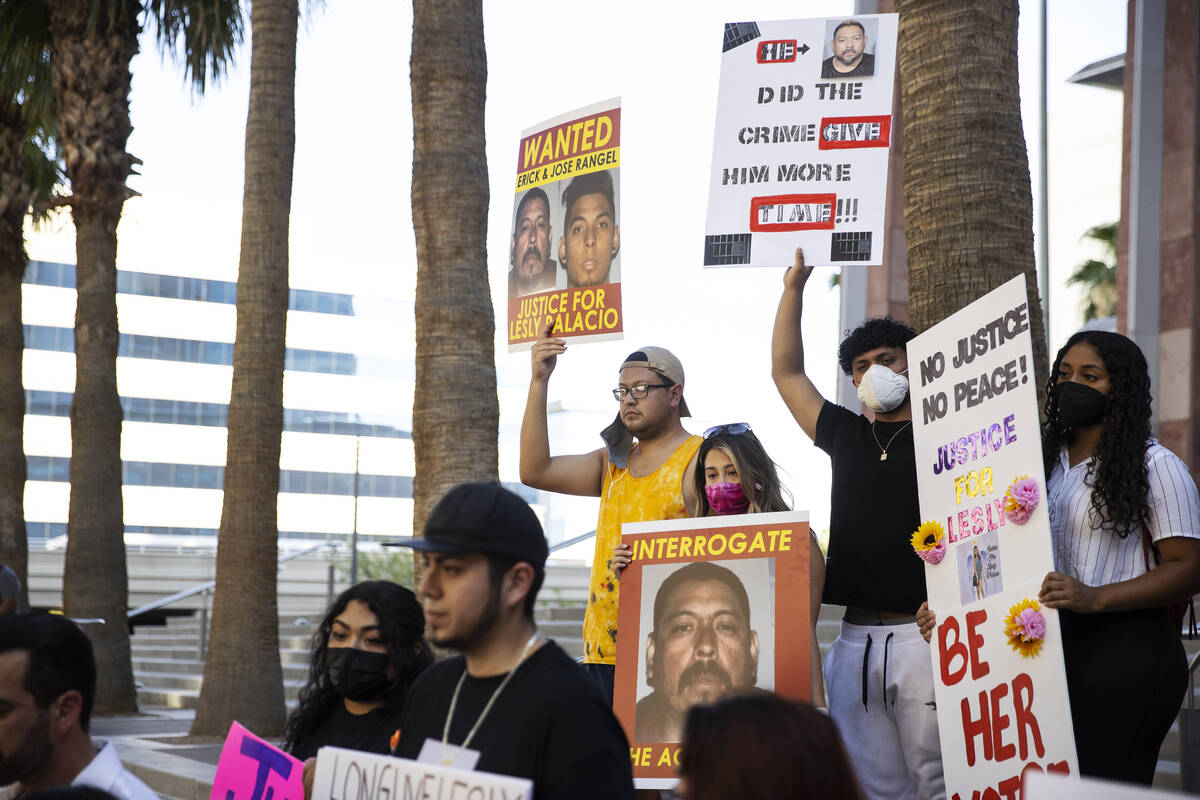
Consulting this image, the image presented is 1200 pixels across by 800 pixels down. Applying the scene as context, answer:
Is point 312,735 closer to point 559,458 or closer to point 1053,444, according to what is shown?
point 559,458

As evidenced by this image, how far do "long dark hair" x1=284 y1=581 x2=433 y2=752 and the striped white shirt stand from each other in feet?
7.23

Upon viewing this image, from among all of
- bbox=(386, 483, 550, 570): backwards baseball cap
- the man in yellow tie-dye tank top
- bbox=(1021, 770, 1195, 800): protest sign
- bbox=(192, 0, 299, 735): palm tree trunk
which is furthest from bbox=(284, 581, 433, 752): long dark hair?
bbox=(192, 0, 299, 735): palm tree trunk

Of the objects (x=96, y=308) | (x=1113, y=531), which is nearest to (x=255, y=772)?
(x=1113, y=531)

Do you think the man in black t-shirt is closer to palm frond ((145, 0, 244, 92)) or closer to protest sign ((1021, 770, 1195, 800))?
protest sign ((1021, 770, 1195, 800))

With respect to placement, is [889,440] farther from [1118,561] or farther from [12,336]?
[12,336]

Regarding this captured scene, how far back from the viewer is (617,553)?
4.86 m

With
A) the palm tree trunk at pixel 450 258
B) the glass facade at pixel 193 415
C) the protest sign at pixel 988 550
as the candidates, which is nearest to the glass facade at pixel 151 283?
the glass facade at pixel 193 415

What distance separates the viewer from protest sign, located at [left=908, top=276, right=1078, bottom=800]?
13.3 ft

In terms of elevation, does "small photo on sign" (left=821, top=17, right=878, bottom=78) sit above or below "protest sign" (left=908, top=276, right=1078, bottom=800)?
above

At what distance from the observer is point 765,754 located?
6.77 feet

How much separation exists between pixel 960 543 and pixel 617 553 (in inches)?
48.5

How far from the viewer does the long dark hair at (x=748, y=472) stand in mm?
4883

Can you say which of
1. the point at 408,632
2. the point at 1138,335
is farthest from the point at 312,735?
the point at 1138,335

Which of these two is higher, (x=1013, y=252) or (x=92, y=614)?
(x=1013, y=252)
